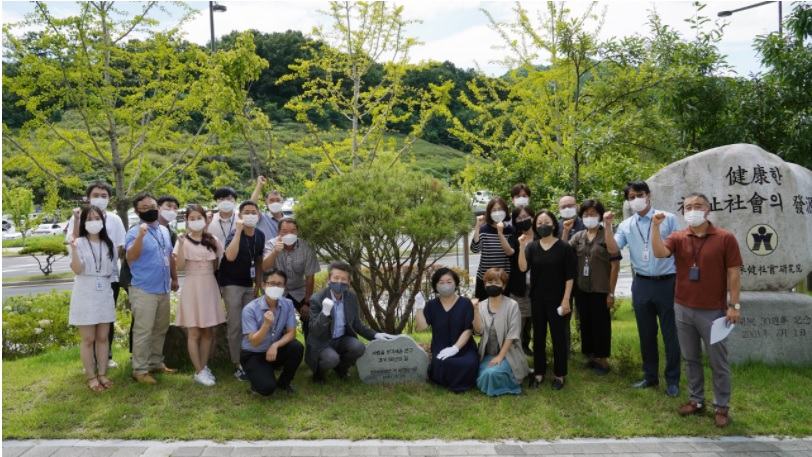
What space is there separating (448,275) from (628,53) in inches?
169

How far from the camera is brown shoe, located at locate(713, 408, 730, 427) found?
16.0 feet

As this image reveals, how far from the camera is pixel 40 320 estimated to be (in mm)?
7820

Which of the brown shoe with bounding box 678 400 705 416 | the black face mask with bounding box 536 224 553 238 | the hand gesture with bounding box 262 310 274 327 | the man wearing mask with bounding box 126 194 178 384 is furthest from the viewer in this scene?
the man wearing mask with bounding box 126 194 178 384

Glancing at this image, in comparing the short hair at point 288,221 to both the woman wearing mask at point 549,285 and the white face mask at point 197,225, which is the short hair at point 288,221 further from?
the woman wearing mask at point 549,285

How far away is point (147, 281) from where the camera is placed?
5.82m

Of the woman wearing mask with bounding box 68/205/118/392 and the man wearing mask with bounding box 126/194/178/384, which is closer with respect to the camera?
the woman wearing mask with bounding box 68/205/118/392

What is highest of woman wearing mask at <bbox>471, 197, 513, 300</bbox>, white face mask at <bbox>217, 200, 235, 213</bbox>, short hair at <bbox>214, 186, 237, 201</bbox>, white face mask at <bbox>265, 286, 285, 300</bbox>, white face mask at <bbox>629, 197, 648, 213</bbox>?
short hair at <bbox>214, 186, 237, 201</bbox>

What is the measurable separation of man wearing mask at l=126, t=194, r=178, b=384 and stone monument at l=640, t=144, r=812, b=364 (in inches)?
226

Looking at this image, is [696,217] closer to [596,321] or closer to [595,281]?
[595,281]

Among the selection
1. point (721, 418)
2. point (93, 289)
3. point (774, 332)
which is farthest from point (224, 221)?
point (774, 332)

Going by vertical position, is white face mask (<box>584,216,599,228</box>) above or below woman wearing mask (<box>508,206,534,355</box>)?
above

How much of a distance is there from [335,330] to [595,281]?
8.40ft

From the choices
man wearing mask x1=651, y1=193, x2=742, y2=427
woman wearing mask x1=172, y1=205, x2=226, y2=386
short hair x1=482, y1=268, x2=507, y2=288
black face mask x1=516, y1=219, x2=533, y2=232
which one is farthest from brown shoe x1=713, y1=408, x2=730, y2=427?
woman wearing mask x1=172, y1=205, x2=226, y2=386

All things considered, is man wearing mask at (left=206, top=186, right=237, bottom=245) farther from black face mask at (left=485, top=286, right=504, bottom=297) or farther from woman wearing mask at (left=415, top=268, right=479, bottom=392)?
black face mask at (left=485, top=286, right=504, bottom=297)
